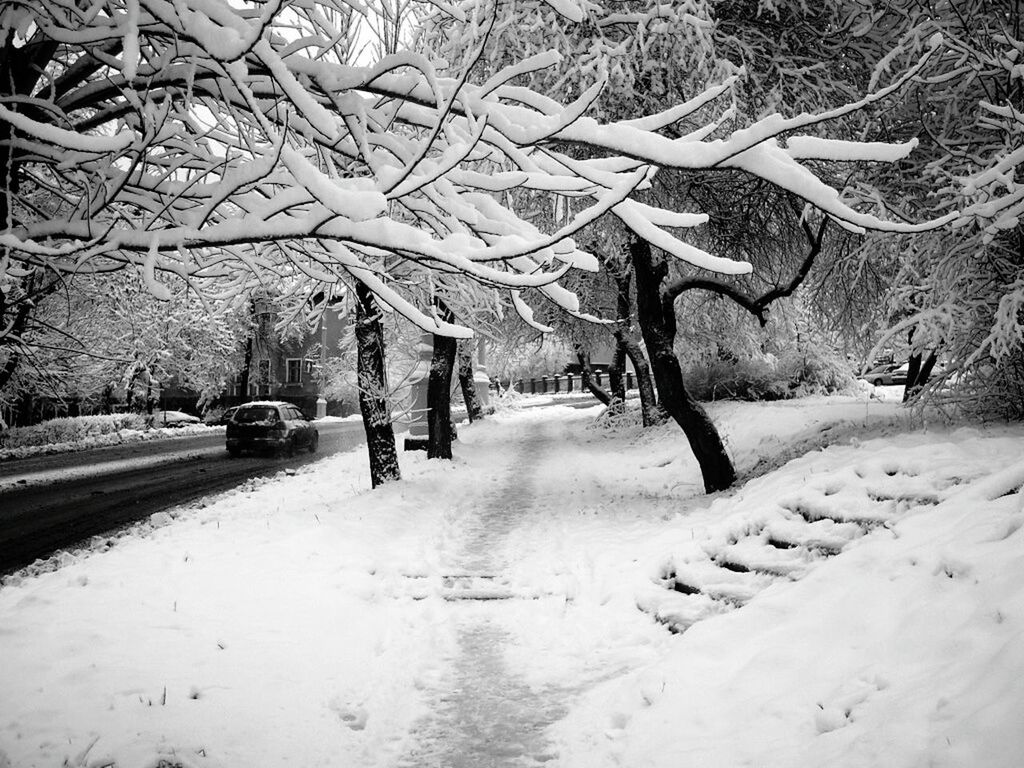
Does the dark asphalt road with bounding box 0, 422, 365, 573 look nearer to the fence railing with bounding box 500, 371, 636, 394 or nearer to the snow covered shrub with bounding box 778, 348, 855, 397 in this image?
the snow covered shrub with bounding box 778, 348, 855, 397

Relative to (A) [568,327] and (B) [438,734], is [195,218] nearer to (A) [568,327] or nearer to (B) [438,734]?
(B) [438,734]

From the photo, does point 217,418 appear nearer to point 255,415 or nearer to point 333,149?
point 255,415

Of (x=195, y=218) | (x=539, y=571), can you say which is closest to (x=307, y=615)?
(x=539, y=571)

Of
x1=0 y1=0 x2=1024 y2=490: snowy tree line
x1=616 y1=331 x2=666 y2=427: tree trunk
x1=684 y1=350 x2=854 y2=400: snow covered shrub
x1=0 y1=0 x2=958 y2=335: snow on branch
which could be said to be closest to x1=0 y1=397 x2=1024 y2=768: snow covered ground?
x1=0 y1=0 x2=1024 y2=490: snowy tree line

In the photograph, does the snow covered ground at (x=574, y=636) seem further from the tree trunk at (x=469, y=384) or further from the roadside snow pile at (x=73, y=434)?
the roadside snow pile at (x=73, y=434)

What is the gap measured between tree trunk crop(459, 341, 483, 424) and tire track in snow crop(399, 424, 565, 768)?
14861mm

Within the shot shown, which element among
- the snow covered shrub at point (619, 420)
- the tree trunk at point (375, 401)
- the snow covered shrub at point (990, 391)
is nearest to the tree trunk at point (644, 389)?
the snow covered shrub at point (619, 420)

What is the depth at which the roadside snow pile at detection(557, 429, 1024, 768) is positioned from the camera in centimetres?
267

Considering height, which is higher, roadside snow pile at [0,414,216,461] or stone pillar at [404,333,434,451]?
stone pillar at [404,333,434,451]

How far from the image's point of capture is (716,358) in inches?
894

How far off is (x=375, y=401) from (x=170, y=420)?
91.9ft

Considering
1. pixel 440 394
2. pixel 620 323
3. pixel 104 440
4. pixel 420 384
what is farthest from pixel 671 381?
pixel 104 440

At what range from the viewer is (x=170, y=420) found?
111 ft

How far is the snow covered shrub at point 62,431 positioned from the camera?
73.7 ft
